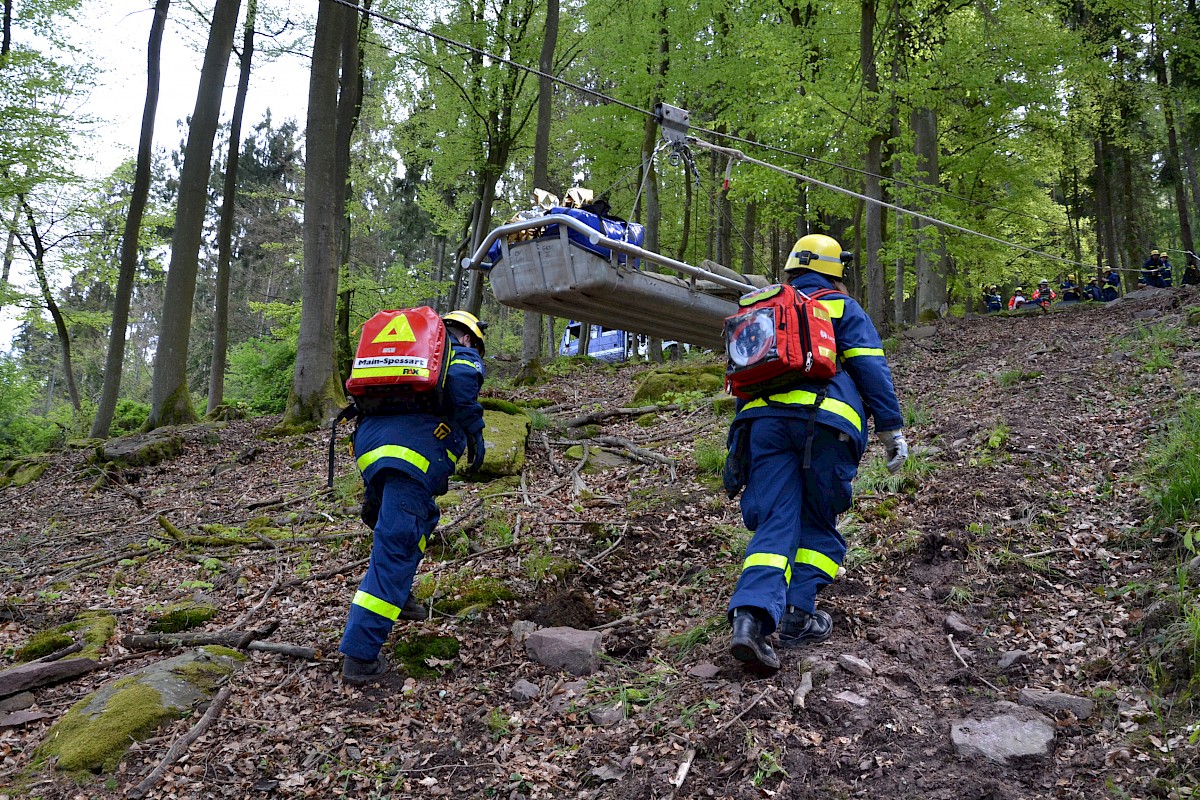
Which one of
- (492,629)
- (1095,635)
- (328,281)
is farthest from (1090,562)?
(328,281)

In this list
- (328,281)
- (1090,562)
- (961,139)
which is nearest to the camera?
(1090,562)

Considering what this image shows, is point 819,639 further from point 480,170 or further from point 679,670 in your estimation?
point 480,170

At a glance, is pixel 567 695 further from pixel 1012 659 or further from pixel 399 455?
pixel 1012 659

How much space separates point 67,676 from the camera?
4277mm

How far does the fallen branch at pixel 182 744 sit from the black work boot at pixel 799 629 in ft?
9.15

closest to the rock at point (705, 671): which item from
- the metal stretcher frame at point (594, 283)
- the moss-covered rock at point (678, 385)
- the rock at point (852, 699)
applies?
the rock at point (852, 699)

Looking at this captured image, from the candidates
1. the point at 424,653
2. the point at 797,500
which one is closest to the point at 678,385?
the point at 424,653

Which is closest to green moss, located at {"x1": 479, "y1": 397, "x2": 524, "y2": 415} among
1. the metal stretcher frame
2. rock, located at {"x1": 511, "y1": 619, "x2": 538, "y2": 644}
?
the metal stretcher frame

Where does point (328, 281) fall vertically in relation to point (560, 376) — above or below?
above

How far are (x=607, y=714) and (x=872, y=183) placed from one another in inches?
449

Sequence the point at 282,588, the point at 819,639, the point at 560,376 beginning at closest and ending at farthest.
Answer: the point at 819,639, the point at 282,588, the point at 560,376

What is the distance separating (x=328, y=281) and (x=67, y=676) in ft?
26.1

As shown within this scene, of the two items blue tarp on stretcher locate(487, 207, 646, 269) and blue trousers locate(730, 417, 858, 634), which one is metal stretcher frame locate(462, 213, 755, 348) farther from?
blue trousers locate(730, 417, 858, 634)

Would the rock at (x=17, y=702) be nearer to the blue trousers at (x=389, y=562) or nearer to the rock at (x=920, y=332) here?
the blue trousers at (x=389, y=562)
